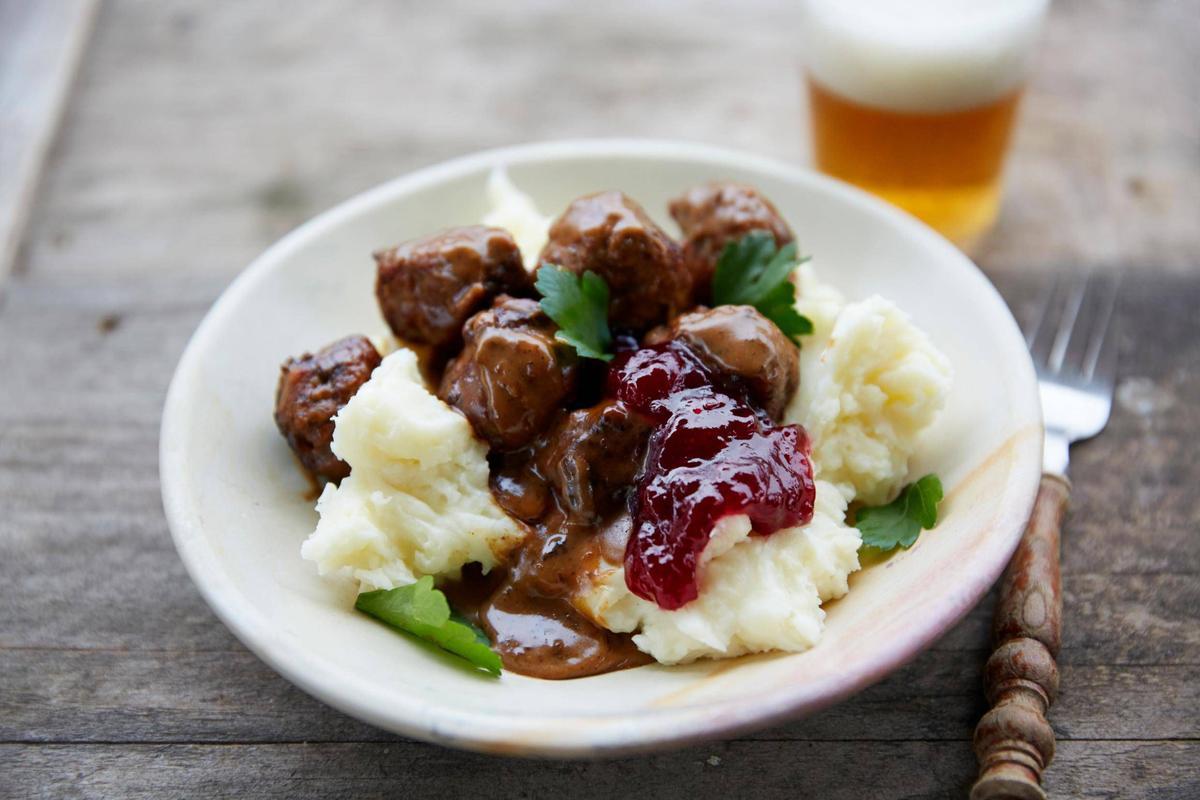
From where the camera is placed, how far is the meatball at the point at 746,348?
3.10m

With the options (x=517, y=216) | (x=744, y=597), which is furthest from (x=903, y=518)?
(x=517, y=216)

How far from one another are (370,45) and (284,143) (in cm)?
101

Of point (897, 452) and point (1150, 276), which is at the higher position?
point (897, 452)

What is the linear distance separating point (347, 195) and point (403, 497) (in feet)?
9.00

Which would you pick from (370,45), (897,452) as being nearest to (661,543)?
(897,452)

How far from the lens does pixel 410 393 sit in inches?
123

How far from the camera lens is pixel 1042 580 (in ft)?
10.5

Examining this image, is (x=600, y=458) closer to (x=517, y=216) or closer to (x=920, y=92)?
(x=517, y=216)

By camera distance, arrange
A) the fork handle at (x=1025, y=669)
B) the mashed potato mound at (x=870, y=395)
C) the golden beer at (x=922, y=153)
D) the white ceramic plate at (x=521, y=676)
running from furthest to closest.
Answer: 1. the golden beer at (x=922, y=153)
2. the mashed potato mound at (x=870, y=395)
3. the fork handle at (x=1025, y=669)
4. the white ceramic plate at (x=521, y=676)

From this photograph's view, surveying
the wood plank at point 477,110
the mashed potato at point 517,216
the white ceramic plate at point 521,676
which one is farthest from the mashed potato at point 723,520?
the wood plank at point 477,110

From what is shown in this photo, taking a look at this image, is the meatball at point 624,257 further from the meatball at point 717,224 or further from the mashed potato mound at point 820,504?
the mashed potato mound at point 820,504

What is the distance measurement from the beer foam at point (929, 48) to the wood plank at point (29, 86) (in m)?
3.93

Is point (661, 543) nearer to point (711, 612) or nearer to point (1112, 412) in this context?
point (711, 612)

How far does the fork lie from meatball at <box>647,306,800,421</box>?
Result: 90 centimetres
